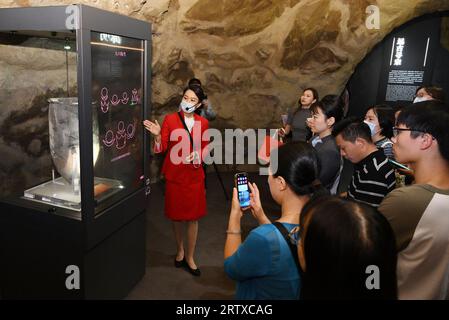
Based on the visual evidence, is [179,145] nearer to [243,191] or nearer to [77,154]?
[77,154]

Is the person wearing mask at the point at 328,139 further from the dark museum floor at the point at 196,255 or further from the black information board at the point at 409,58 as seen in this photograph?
the black information board at the point at 409,58

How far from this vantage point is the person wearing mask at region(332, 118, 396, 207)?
227 centimetres

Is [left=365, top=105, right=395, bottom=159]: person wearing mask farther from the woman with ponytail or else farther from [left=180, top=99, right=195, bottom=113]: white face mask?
the woman with ponytail

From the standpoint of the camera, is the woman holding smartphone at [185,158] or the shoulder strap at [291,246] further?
the woman holding smartphone at [185,158]

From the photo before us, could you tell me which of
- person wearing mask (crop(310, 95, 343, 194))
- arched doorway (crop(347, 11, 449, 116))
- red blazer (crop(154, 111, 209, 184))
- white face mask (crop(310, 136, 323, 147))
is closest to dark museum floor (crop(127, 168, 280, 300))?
red blazer (crop(154, 111, 209, 184))

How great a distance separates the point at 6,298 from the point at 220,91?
442 cm

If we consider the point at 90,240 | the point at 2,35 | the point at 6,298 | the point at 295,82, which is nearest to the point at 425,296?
the point at 90,240

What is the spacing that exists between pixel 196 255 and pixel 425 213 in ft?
8.28

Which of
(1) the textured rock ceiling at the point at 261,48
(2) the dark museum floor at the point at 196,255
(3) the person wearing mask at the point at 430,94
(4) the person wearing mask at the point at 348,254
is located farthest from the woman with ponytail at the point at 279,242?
(1) the textured rock ceiling at the point at 261,48

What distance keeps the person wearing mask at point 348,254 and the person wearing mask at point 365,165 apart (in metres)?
1.31

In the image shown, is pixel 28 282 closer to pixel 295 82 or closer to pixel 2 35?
pixel 2 35

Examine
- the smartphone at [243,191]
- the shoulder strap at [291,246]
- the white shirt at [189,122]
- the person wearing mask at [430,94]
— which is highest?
the person wearing mask at [430,94]

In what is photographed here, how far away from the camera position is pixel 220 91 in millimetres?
6180

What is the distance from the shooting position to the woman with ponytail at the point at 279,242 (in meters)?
1.34
